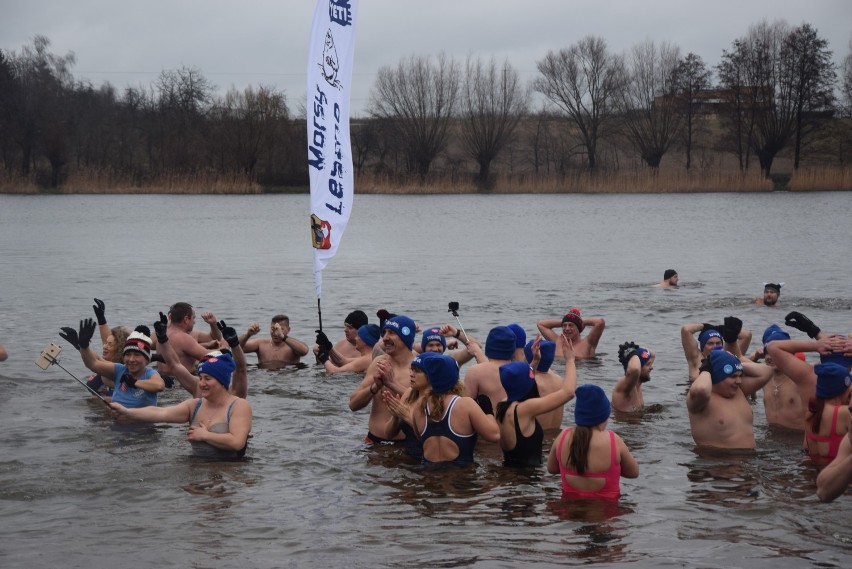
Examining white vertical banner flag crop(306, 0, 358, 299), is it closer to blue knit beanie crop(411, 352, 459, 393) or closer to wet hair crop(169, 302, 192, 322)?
wet hair crop(169, 302, 192, 322)

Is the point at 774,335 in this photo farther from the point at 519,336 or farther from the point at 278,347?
the point at 278,347

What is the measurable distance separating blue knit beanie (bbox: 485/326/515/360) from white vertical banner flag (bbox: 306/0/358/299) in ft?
7.93

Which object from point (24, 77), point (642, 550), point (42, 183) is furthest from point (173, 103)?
point (642, 550)

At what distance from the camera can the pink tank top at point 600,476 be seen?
24.6 feet

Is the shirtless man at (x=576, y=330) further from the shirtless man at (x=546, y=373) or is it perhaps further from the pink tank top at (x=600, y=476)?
the pink tank top at (x=600, y=476)

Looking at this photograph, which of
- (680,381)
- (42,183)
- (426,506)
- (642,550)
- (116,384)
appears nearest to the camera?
(642,550)

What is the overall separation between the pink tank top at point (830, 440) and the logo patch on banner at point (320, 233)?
198 inches

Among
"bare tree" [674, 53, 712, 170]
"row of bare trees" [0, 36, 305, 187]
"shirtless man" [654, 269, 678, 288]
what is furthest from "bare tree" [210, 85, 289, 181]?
"shirtless man" [654, 269, 678, 288]

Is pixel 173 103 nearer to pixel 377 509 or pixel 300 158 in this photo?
pixel 300 158

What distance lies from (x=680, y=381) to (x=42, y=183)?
5991 centimetres

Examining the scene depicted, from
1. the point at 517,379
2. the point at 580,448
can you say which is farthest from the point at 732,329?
the point at 580,448

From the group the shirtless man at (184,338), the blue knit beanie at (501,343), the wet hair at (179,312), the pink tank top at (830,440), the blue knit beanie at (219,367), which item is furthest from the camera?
the wet hair at (179,312)

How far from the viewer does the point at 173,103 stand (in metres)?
84.9

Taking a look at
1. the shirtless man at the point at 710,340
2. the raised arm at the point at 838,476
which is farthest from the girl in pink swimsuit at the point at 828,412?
the raised arm at the point at 838,476
